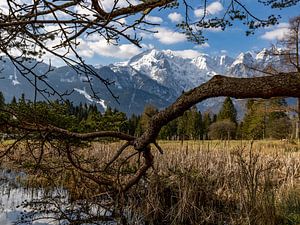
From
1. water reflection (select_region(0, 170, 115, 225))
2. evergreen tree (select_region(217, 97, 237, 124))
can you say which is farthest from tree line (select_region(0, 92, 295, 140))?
water reflection (select_region(0, 170, 115, 225))

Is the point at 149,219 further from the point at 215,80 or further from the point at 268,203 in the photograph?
the point at 215,80

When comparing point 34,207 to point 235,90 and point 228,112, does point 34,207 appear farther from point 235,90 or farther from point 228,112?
point 228,112

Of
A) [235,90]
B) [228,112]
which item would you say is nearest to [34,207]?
[235,90]

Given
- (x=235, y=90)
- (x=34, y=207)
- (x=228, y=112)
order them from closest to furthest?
(x=235, y=90) → (x=34, y=207) → (x=228, y=112)

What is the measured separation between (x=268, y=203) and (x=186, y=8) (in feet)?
9.99

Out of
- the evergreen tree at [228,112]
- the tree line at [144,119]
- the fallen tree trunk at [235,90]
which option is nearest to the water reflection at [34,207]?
the tree line at [144,119]

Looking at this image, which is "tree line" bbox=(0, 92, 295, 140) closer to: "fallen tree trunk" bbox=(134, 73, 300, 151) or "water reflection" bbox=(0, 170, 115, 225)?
"fallen tree trunk" bbox=(134, 73, 300, 151)

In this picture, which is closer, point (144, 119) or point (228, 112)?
point (228, 112)

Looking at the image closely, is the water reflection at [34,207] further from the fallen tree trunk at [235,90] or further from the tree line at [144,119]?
the fallen tree trunk at [235,90]

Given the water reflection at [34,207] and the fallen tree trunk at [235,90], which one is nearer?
the fallen tree trunk at [235,90]

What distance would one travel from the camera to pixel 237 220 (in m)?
5.66

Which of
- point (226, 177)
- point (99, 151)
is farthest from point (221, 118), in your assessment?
point (226, 177)

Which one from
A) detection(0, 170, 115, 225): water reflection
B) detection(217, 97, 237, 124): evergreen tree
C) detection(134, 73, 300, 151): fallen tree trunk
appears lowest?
detection(0, 170, 115, 225): water reflection

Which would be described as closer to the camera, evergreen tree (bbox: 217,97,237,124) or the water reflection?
the water reflection
